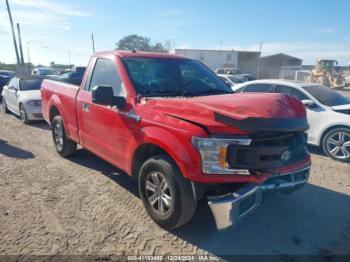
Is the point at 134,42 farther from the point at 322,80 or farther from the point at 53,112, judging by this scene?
the point at 53,112

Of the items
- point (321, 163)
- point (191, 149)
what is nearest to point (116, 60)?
point (191, 149)

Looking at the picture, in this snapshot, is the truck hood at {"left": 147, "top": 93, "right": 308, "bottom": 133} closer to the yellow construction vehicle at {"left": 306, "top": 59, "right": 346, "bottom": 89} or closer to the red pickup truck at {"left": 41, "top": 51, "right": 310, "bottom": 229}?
the red pickup truck at {"left": 41, "top": 51, "right": 310, "bottom": 229}

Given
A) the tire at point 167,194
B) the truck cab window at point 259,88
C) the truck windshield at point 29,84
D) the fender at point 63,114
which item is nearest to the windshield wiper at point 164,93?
the tire at point 167,194

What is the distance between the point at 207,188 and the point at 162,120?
872 mm

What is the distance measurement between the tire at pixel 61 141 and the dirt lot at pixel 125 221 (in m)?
0.53

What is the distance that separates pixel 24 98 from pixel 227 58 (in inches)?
1657

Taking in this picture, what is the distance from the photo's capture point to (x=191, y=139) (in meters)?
2.97

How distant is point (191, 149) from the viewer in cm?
298

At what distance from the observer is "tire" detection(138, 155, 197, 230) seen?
314cm

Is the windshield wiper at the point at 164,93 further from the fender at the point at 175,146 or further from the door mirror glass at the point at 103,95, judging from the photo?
the fender at the point at 175,146

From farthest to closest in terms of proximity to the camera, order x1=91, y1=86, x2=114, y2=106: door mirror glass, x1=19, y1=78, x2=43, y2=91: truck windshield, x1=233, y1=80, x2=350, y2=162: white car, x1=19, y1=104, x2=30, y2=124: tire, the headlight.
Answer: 1. x1=19, y1=78, x2=43, y2=91: truck windshield
2. x1=19, y1=104, x2=30, y2=124: tire
3. the headlight
4. x1=233, y1=80, x2=350, y2=162: white car
5. x1=91, y1=86, x2=114, y2=106: door mirror glass

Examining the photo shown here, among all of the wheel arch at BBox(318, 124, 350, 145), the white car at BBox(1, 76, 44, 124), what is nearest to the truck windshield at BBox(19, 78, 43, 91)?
the white car at BBox(1, 76, 44, 124)

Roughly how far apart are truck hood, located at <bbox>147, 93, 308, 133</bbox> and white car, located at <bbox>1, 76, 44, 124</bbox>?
23.1 ft

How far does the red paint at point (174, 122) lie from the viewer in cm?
297
